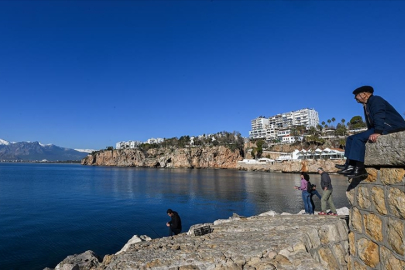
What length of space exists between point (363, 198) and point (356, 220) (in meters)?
0.52

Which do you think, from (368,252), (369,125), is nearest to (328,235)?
(368,252)

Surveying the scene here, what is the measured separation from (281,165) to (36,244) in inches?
3566

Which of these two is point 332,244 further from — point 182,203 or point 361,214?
point 182,203

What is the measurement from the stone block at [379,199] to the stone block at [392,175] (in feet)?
0.60

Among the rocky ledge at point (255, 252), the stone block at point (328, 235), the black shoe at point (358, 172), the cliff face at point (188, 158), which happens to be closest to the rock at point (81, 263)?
the rocky ledge at point (255, 252)

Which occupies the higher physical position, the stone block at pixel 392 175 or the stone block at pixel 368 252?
the stone block at pixel 392 175

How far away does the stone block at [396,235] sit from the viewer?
323cm

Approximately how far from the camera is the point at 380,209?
365 centimetres

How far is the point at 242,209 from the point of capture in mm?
23594

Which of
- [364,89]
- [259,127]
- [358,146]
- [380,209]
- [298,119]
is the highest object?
[298,119]

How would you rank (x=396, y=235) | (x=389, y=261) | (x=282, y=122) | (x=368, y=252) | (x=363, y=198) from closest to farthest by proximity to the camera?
(x=396, y=235), (x=389, y=261), (x=368, y=252), (x=363, y=198), (x=282, y=122)

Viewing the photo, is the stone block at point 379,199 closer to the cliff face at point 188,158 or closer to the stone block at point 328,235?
the stone block at point 328,235

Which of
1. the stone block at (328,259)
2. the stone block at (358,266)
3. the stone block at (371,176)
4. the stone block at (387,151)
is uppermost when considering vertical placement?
the stone block at (387,151)

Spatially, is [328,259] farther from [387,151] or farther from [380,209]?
[387,151]
